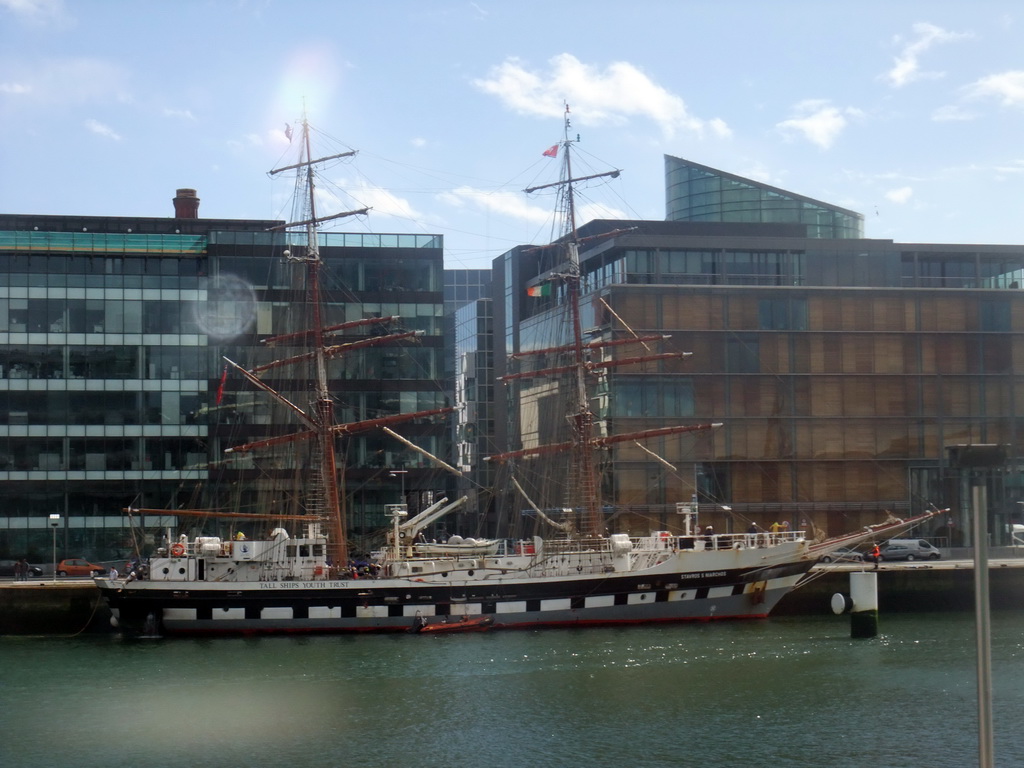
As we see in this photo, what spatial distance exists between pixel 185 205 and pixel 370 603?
43656 millimetres

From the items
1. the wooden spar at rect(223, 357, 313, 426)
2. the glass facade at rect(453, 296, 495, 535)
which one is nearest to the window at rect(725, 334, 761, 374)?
the wooden spar at rect(223, 357, 313, 426)

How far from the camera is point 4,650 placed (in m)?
50.5

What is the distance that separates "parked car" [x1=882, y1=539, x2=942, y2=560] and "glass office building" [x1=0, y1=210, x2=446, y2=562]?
88.6 feet

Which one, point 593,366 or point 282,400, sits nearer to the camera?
point 282,400

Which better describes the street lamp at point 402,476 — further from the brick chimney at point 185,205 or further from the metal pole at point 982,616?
the metal pole at point 982,616

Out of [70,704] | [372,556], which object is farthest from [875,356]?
[70,704]

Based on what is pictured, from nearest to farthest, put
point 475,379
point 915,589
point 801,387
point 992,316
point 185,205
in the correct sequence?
point 915,589 < point 801,387 < point 992,316 < point 185,205 < point 475,379

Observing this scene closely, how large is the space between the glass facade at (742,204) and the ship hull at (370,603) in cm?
4209

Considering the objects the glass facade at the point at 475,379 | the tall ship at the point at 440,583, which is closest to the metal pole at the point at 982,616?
the tall ship at the point at 440,583

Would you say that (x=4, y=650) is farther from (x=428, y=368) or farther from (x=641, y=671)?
(x=428, y=368)

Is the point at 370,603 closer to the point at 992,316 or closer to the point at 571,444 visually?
the point at 571,444

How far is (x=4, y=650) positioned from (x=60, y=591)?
6.44 metres

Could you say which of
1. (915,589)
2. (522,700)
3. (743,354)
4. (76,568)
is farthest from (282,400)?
(915,589)

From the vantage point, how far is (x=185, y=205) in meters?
88.8
